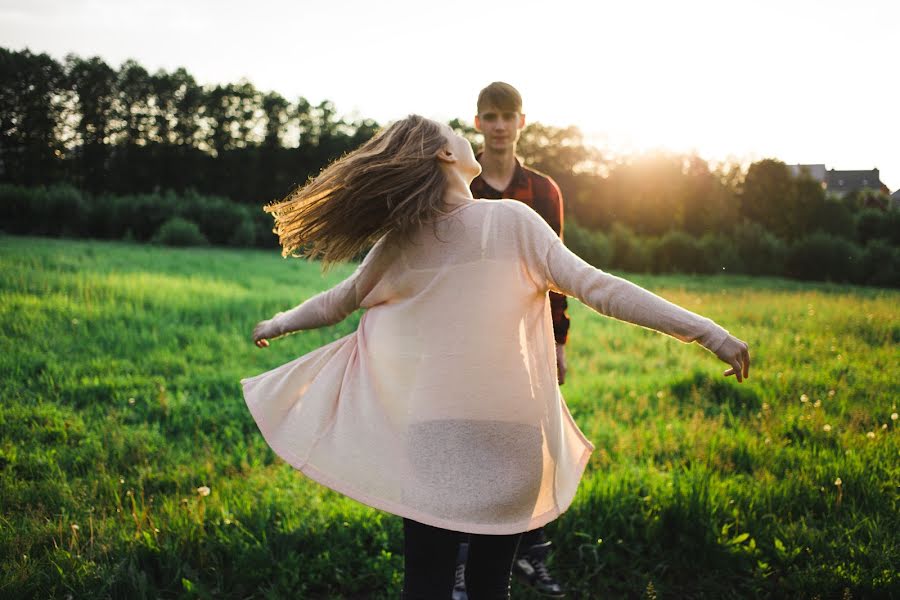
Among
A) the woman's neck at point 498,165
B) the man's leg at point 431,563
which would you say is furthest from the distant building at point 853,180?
the man's leg at point 431,563

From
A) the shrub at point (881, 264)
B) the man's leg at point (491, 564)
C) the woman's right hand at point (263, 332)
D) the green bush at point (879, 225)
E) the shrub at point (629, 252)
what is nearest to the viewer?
the man's leg at point (491, 564)

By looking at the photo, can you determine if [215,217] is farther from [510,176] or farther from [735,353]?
[735,353]

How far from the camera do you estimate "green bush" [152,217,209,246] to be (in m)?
31.5

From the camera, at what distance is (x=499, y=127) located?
3.42m

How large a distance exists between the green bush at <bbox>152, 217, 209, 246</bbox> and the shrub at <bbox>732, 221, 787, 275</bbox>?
2857 cm

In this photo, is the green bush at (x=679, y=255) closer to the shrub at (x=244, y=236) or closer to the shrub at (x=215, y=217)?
the shrub at (x=244, y=236)

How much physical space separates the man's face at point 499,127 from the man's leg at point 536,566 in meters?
2.10

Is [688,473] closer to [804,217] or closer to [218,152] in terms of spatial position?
[804,217]

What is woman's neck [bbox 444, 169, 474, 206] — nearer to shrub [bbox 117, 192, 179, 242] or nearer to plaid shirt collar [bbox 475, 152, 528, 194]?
plaid shirt collar [bbox 475, 152, 528, 194]

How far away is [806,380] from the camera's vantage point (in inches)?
251

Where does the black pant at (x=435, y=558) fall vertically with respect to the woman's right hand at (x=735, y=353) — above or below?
below

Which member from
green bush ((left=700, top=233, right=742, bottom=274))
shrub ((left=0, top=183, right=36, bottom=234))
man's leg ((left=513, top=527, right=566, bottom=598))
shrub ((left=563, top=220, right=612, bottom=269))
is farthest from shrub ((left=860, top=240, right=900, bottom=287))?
shrub ((left=0, top=183, right=36, bottom=234))

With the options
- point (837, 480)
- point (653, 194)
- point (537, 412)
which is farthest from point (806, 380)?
point (653, 194)

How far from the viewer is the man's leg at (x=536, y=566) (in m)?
3.23
